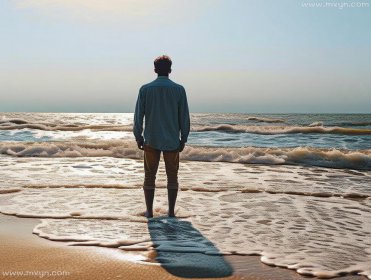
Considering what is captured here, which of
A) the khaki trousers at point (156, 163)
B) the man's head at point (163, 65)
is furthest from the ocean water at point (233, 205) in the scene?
the man's head at point (163, 65)

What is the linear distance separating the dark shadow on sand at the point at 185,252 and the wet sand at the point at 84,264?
12 centimetres

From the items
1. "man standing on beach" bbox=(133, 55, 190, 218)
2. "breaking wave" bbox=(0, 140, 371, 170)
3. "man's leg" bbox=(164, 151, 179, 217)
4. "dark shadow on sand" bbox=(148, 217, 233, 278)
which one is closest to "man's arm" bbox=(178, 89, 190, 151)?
"man standing on beach" bbox=(133, 55, 190, 218)

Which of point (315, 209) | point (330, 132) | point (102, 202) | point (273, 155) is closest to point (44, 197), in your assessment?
point (102, 202)

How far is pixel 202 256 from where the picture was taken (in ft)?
12.7

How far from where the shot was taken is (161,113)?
205 inches

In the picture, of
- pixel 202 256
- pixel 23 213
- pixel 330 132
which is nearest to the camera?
pixel 202 256

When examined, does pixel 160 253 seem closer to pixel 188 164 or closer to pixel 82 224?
pixel 82 224

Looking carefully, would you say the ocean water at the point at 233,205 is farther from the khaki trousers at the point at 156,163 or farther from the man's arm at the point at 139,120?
the man's arm at the point at 139,120

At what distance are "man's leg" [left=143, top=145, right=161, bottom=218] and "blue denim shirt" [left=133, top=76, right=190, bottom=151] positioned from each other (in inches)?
5.6

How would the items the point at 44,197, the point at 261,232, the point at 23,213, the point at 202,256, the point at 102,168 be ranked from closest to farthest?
the point at 202,256 → the point at 261,232 → the point at 23,213 → the point at 44,197 → the point at 102,168

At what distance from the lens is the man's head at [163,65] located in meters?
5.28

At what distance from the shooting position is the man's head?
528cm

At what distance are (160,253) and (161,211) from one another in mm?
1959

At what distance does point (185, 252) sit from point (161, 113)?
1.91 m
